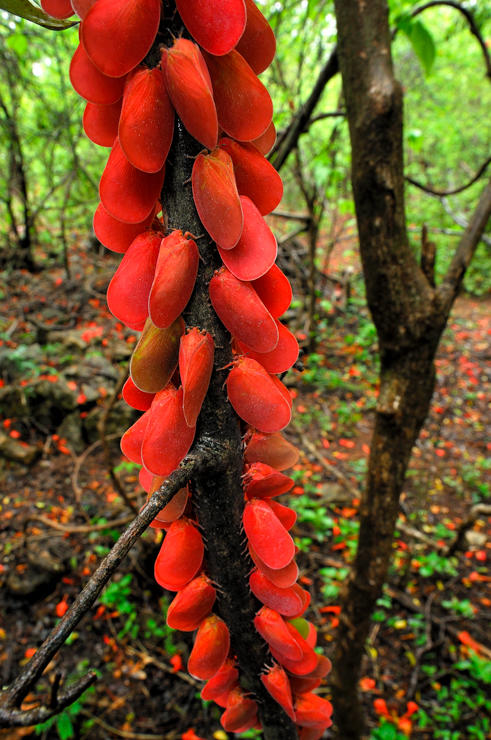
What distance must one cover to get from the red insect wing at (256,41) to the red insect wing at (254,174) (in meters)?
0.10

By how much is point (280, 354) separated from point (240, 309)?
4.7 inches

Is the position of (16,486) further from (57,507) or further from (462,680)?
(462,680)

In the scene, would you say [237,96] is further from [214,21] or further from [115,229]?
[115,229]

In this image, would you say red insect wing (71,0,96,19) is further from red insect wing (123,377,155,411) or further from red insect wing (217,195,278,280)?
red insect wing (123,377,155,411)

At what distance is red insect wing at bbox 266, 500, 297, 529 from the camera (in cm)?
70

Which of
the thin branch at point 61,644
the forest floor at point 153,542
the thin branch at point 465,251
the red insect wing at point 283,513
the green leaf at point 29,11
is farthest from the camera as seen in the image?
the forest floor at point 153,542

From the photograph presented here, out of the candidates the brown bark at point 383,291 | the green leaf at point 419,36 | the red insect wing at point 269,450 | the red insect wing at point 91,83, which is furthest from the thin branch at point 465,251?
the red insect wing at point 91,83

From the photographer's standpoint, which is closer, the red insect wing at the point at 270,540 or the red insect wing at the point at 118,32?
the red insect wing at the point at 118,32

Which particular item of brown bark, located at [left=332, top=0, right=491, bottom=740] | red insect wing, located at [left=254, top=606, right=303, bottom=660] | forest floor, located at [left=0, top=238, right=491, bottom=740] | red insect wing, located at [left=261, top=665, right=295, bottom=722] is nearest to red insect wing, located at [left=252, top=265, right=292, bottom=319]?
red insect wing, located at [left=254, top=606, right=303, bottom=660]

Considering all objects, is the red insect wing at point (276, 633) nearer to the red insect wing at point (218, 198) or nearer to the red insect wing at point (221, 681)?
the red insect wing at point (221, 681)

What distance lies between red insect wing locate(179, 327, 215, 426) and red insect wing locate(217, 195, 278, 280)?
90mm

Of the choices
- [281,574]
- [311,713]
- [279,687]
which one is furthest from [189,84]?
[311,713]

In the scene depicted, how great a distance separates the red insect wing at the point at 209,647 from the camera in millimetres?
672

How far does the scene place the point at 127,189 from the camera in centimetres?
52
